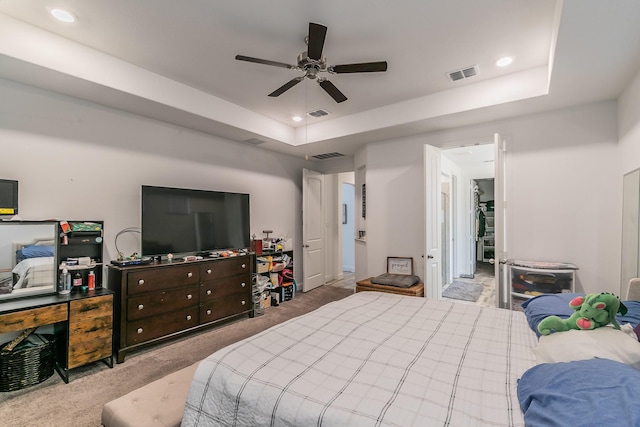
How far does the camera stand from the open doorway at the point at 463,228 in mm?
5258

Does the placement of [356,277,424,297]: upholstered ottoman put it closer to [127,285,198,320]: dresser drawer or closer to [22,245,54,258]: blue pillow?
[127,285,198,320]: dresser drawer

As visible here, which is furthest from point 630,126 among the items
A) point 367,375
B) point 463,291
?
point 463,291

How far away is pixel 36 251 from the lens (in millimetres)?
2523

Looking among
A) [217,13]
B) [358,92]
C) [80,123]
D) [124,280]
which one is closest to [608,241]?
[358,92]

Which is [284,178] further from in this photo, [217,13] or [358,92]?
[217,13]

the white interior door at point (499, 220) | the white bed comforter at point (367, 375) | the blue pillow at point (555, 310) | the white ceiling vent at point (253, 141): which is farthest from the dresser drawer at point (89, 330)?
the white interior door at point (499, 220)

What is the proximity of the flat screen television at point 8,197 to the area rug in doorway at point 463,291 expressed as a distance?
577cm

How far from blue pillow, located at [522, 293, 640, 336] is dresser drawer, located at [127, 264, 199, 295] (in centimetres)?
316

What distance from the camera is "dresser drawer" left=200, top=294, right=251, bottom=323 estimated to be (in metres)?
3.45

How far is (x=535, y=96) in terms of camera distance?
9.42 ft

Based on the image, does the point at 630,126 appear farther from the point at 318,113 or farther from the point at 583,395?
the point at 318,113

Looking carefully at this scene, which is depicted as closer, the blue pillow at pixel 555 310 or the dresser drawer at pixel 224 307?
the blue pillow at pixel 555 310

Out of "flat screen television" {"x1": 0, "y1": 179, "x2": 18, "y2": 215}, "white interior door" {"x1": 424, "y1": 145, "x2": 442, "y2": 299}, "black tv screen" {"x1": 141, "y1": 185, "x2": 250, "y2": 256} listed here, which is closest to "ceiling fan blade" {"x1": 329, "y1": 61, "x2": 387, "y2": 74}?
"white interior door" {"x1": 424, "y1": 145, "x2": 442, "y2": 299}

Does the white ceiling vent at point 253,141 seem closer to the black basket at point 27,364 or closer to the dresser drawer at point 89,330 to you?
the dresser drawer at point 89,330
